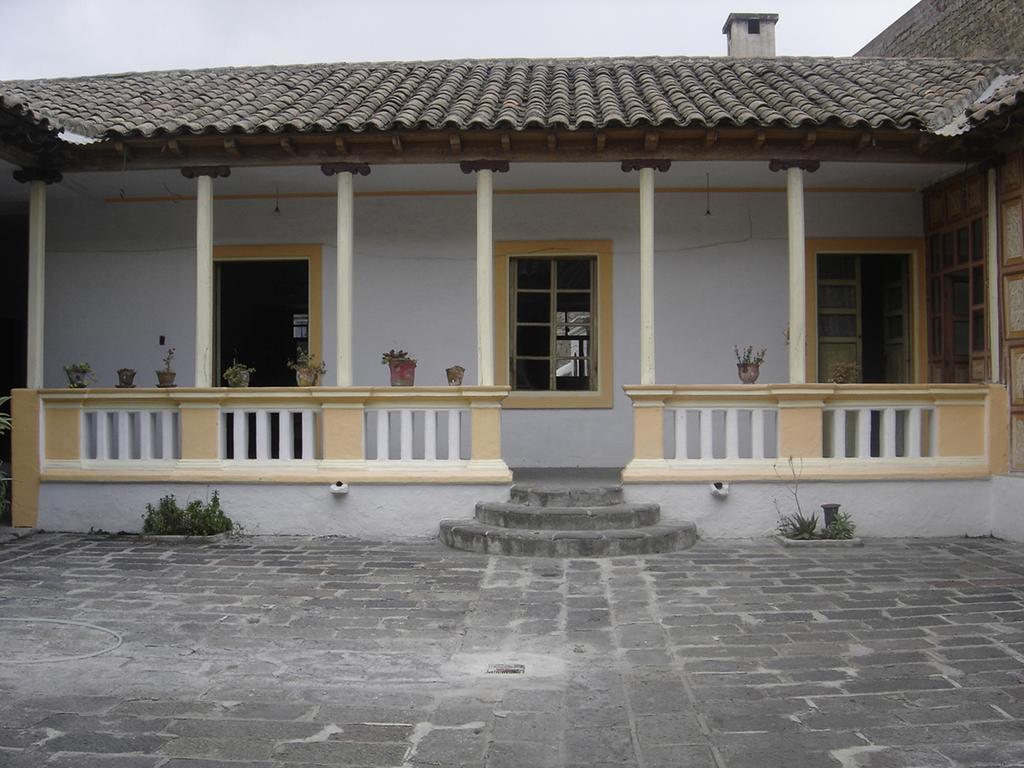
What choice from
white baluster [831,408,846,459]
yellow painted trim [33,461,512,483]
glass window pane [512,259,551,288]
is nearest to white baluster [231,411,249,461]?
yellow painted trim [33,461,512,483]

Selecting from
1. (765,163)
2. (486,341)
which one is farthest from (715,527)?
(765,163)

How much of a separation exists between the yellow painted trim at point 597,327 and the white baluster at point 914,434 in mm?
3037

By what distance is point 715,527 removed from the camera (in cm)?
765

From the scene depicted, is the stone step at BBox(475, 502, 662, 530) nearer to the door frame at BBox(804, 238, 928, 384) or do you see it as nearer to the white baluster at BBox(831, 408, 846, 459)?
the white baluster at BBox(831, 408, 846, 459)

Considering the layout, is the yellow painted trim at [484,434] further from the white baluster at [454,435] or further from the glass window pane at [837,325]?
the glass window pane at [837,325]

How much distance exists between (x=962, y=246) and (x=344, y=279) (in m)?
6.23

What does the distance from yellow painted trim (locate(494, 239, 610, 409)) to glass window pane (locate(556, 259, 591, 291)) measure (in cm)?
18

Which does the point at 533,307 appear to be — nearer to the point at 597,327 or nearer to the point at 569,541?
the point at 597,327

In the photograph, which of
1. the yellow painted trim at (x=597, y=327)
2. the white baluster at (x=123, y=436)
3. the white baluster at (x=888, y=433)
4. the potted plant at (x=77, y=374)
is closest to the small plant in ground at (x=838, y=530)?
the white baluster at (x=888, y=433)

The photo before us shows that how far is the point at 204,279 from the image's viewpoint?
26.5 feet

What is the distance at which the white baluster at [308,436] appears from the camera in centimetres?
780

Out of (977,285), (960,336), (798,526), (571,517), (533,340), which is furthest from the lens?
(533,340)

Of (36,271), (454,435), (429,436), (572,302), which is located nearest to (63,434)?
(36,271)

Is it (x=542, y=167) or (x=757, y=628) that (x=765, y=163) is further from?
(x=757, y=628)
